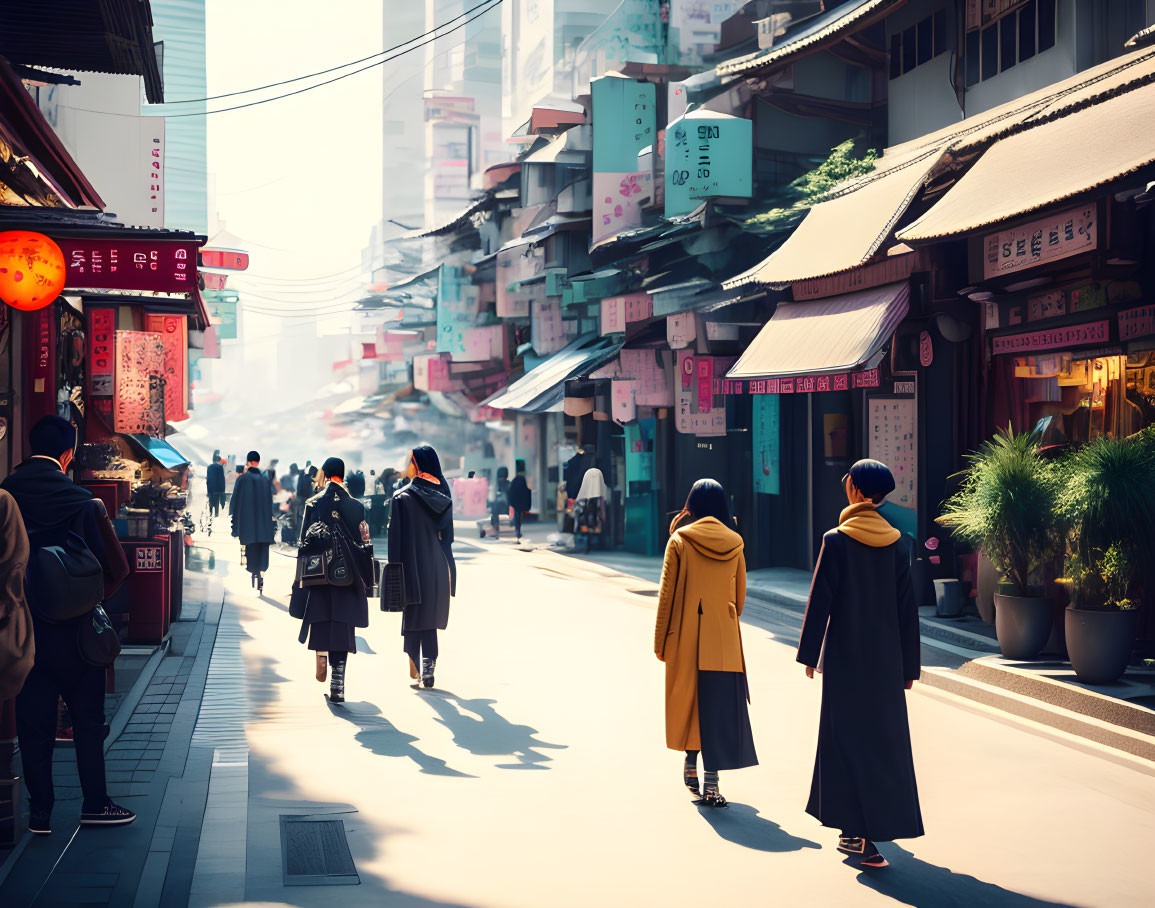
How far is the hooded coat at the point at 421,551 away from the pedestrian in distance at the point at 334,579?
0.31 meters

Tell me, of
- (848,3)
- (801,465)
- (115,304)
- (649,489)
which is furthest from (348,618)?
(848,3)

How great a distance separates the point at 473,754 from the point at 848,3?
1844 cm

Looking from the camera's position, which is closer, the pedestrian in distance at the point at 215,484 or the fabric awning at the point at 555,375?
the fabric awning at the point at 555,375

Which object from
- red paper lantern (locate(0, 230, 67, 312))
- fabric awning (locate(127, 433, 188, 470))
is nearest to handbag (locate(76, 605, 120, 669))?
red paper lantern (locate(0, 230, 67, 312))

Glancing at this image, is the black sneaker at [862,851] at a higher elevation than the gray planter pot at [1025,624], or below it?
below

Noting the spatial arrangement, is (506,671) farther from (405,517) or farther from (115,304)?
(115,304)

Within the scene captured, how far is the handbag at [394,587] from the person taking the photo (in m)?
10.2

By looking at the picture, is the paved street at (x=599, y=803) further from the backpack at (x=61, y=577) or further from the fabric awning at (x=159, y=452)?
the fabric awning at (x=159, y=452)

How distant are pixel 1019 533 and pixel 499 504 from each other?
71.6 ft

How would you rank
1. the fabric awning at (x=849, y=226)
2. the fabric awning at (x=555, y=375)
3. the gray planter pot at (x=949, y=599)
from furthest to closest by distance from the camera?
the fabric awning at (x=555, y=375), the fabric awning at (x=849, y=226), the gray planter pot at (x=949, y=599)

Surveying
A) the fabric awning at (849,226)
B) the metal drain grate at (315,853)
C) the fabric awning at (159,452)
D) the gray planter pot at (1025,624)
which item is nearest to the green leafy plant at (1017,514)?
the gray planter pot at (1025,624)

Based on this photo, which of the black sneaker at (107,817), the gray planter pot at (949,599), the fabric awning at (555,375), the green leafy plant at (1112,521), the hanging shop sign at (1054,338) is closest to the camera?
the black sneaker at (107,817)

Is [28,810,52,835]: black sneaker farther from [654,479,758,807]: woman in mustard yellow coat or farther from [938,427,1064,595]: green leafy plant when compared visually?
[938,427,1064,595]: green leafy plant

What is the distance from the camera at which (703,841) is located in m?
6.33
